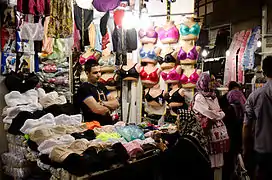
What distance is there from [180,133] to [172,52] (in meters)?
2.95

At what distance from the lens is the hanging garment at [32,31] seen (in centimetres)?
368

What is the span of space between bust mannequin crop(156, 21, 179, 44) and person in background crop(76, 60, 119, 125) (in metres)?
2.15

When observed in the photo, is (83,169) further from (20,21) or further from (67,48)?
(67,48)

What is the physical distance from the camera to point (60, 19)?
4.10m

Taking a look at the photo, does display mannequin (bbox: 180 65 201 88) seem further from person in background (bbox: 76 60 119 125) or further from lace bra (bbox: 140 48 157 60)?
person in background (bbox: 76 60 119 125)

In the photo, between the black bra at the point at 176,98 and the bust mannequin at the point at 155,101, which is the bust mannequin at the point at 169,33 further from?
the black bra at the point at 176,98

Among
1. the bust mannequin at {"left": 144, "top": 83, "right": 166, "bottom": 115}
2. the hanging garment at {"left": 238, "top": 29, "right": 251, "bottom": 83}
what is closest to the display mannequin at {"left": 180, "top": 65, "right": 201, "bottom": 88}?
the bust mannequin at {"left": 144, "top": 83, "right": 166, "bottom": 115}

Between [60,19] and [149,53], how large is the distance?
6.52 feet

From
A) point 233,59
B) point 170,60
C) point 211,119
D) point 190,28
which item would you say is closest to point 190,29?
point 190,28

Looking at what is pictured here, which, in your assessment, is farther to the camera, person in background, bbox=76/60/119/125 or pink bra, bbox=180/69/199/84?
pink bra, bbox=180/69/199/84

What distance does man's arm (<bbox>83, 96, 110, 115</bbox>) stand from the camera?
3.49m

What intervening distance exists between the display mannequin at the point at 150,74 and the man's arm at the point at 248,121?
7.56 feet

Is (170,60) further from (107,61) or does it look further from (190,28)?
(107,61)

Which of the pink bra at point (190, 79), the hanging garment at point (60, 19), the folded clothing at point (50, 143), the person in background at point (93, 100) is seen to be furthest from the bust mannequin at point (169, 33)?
the folded clothing at point (50, 143)
